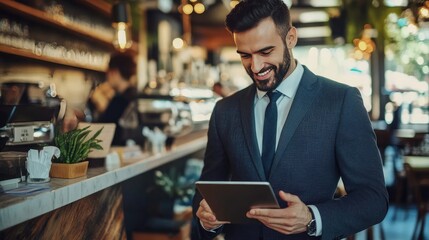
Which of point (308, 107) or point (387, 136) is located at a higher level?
point (308, 107)

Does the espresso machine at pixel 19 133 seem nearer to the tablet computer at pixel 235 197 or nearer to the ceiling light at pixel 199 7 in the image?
the tablet computer at pixel 235 197

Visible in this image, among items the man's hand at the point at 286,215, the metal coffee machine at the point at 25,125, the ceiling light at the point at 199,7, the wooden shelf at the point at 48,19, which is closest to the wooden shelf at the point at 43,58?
the wooden shelf at the point at 48,19

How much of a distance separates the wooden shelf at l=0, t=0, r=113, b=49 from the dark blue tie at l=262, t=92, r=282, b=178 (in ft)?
10.5

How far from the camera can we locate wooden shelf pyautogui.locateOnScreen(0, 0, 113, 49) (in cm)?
454

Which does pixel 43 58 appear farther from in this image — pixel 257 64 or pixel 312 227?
pixel 312 227

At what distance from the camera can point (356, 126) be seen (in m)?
1.85

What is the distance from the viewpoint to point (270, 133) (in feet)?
6.40

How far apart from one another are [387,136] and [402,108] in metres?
1.71

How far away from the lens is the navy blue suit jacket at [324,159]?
179 centimetres

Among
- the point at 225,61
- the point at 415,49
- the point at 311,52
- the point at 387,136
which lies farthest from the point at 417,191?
the point at 225,61

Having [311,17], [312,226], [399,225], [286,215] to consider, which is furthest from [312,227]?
[311,17]

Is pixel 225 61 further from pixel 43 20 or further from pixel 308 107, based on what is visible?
pixel 308 107

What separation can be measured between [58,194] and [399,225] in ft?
18.1

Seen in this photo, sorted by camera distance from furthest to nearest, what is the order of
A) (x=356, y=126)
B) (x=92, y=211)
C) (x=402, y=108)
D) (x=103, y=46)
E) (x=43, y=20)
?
(x=402, y=108) → (x=103, y=46) → (x=43, y=20) → (x=92, y=211) → (x=356, y=126)
